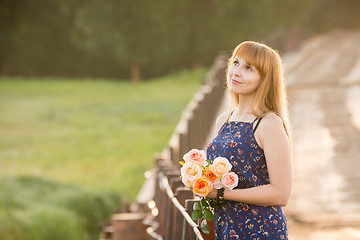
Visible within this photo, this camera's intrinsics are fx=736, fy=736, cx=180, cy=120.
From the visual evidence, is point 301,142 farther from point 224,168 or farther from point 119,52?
point 119,52

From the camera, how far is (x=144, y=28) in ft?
149

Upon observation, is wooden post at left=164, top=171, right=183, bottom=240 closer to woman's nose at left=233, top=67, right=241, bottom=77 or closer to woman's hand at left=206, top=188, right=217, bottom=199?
woman's hand at left=206, top=188, right=217, bottom=199

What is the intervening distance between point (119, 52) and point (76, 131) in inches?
534

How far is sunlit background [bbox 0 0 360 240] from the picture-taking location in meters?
13.1

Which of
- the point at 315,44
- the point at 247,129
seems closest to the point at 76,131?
the point at 315,44

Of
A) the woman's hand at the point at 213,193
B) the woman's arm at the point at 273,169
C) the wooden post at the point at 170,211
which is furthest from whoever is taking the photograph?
the wooden post at the point at 170,211

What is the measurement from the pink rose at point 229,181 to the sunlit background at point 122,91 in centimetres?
407

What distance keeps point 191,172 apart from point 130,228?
445 cm

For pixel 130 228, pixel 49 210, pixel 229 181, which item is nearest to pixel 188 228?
pixel 229 181

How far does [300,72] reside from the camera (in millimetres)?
24031

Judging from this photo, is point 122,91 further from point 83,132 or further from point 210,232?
point 210,232

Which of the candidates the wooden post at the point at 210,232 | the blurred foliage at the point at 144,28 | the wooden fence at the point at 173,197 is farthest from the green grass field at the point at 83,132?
the wooden post at the point at 210,232

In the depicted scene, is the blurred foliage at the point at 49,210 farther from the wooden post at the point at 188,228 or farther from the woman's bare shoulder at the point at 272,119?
the woman's bare shoulder at the point at 272,119

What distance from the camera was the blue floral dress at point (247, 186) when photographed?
3692 mm
